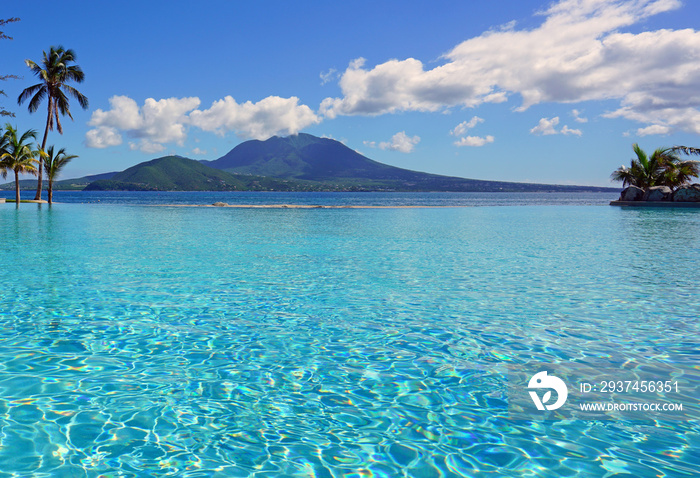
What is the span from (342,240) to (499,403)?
16.1 m

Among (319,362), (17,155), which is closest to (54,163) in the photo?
(17,155)

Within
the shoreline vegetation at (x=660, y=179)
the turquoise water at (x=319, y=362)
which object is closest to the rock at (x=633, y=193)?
the shoreline vegetation at (x=660, y=179)

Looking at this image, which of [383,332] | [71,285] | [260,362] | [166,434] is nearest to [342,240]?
[71,285]

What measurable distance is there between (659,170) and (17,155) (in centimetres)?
7032

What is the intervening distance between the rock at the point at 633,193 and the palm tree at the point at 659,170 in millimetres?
1264

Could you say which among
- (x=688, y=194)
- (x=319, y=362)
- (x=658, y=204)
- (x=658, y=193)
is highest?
(x=658, y=193)

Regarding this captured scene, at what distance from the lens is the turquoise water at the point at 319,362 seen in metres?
3.97

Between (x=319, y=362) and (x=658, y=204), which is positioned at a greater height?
(x=658, y=204)

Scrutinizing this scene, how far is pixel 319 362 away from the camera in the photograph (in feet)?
19.9

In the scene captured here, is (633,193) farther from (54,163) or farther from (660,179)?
(54,163)

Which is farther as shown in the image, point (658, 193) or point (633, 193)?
point (633, 193)

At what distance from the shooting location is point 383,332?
7.30 m

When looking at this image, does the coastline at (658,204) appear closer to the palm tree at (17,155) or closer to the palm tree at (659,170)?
the palm tree at (659,170)

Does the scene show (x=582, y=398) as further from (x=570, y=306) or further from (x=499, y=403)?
(x=570, y=306)
